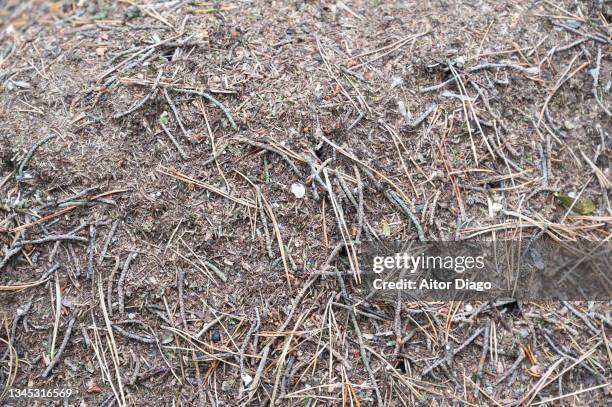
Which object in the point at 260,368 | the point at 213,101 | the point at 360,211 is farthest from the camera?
the point at 213,101

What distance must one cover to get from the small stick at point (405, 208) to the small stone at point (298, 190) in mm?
322

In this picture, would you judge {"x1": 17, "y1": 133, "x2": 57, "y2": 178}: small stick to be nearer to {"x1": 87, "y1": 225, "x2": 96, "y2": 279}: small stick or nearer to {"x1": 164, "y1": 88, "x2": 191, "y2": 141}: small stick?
{"x1": 87, "y1": 225, "x2": 96, "y2": 279}: small stick

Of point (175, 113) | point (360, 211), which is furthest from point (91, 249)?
point (360, 211)

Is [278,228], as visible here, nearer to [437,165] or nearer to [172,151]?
[172,151]

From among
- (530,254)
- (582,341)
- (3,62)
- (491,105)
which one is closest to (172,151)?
(3,62)

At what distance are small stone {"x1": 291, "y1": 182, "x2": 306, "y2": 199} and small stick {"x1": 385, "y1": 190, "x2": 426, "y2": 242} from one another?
32 cm

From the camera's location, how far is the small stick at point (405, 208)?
2.04 meters

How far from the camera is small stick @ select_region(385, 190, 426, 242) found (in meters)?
2.04

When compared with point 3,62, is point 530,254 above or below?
below

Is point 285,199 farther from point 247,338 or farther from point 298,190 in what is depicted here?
point 247,338

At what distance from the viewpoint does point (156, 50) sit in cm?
226

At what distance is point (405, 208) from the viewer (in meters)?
2.05

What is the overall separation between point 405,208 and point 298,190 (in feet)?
1.36

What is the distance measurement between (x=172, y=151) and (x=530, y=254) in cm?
144
